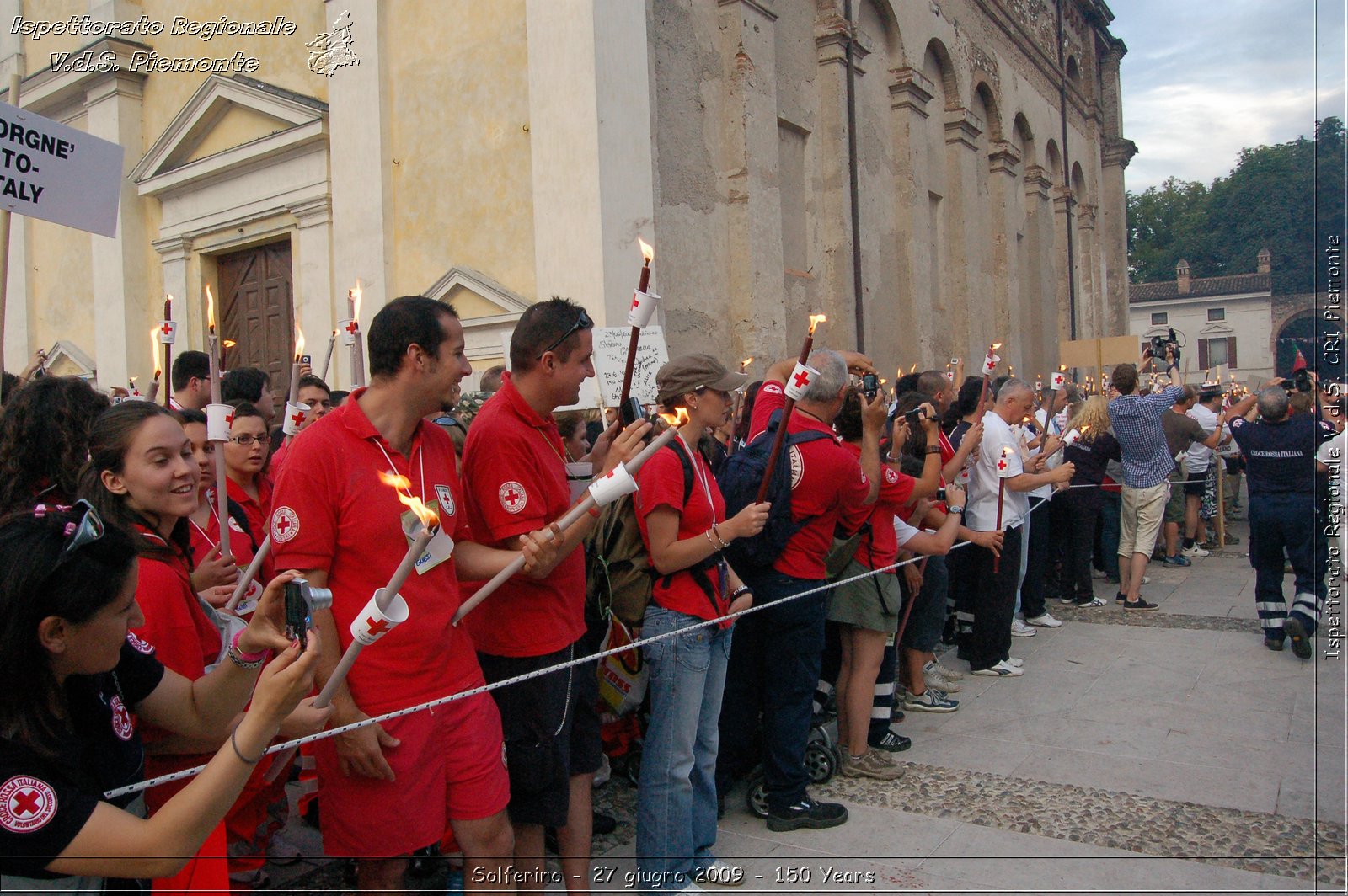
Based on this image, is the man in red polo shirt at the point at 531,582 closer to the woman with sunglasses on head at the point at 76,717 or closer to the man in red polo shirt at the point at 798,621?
the woman with sunglasses on head at the point at 76,717

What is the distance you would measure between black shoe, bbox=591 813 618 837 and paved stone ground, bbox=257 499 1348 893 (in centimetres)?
7

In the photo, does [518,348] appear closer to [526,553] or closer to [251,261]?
[526,553]

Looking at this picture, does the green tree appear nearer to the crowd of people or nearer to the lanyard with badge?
the crowd of people

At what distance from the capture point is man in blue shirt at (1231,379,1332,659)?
23.7ft

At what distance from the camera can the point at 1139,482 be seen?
A: 953cm

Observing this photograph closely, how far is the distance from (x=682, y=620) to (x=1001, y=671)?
4.30m

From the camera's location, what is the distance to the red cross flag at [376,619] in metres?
1.77

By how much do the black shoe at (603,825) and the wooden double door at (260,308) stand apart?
944cm

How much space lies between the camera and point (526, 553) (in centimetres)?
256

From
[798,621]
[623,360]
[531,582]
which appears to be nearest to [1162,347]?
[623,360]

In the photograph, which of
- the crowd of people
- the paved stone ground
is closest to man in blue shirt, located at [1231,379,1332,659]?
the paved stone ground

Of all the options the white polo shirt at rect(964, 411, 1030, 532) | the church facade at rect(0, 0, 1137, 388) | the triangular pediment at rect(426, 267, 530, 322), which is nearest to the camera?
the white polo shirt at rect(964, 411, 1030, 532)

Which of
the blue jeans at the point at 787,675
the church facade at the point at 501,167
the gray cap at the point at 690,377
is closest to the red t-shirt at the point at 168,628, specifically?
the gray cap at the point at 690,377

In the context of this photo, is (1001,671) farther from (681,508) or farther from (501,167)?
(501,167)
